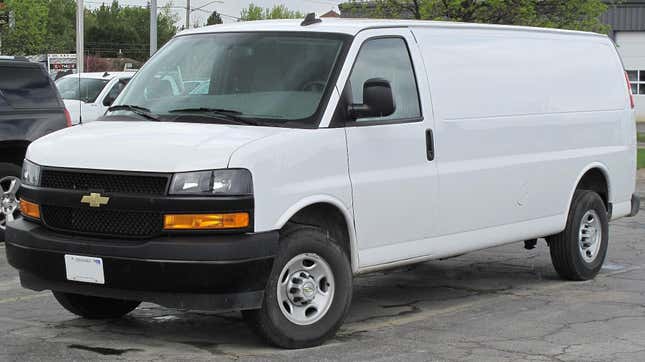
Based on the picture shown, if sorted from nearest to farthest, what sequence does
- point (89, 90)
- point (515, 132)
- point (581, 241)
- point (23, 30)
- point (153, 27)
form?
point (515, 132), point (581, 241), point (89, 90), point (153, 27), point (23, 30)

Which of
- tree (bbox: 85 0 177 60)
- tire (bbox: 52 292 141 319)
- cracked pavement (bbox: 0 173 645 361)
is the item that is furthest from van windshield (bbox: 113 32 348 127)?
tree (bbox: 85 0 177 60)

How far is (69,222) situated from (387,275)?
3.74 metres

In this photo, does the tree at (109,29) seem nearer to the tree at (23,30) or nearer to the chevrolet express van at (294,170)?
the tree at (23,30)

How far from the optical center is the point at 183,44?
8.21 meters

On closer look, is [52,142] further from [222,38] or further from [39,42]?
[39,42]

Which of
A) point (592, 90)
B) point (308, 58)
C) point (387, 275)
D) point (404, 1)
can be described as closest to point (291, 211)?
point (308, 58)

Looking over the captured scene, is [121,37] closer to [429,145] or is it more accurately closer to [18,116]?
[18,116]

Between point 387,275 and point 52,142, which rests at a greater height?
point 52,142

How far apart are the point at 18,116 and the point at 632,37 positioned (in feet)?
140

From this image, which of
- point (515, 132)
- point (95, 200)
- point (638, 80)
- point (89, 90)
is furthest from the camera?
point (638, 80)

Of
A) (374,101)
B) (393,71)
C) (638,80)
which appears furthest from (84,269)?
(638,80)

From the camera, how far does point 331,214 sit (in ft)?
23.7

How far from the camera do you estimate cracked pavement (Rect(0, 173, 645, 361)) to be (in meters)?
6.86

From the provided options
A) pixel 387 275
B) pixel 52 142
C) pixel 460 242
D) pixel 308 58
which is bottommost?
pixel 387 275
